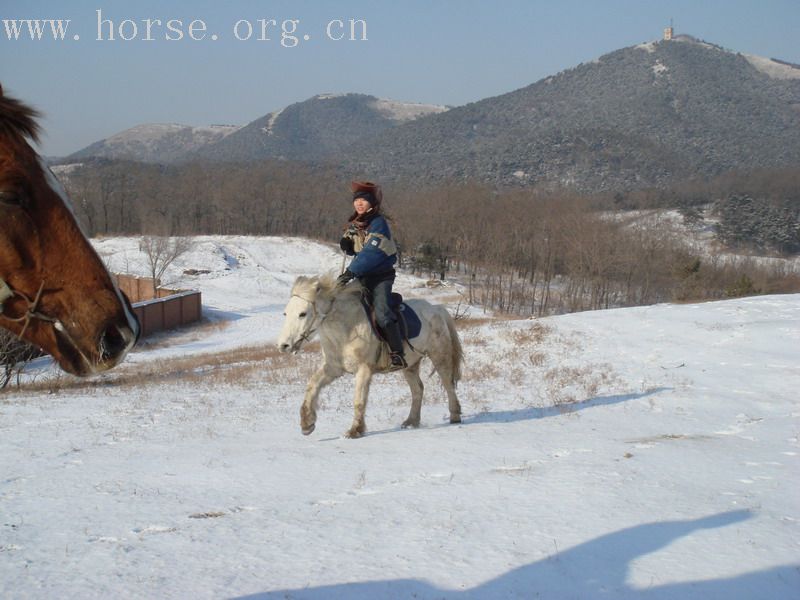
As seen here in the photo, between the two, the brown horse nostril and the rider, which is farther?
the rider

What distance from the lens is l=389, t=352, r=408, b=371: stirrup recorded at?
8.14 meters

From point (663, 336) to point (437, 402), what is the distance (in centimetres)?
1070

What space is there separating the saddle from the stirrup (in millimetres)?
242

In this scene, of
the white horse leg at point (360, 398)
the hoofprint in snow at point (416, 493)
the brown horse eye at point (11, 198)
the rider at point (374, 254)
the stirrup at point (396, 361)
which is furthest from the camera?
the stirrup at point (396, 361)

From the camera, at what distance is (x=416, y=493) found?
543cm

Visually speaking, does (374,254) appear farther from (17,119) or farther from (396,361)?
(17,119)

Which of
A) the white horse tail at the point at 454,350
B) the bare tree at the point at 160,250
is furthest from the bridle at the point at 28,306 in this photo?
the bare tree at the point at 160,250

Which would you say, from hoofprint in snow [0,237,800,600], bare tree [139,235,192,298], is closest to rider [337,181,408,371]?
hoofprint in snow [0,237,800,600]

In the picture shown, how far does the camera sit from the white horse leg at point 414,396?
8.72 meters

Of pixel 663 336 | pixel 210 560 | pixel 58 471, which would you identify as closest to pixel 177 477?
pixel 58 471

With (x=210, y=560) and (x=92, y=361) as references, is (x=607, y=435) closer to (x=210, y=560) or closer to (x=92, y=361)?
(x=210, y=560)

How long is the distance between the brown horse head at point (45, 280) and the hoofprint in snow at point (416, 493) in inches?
87.1

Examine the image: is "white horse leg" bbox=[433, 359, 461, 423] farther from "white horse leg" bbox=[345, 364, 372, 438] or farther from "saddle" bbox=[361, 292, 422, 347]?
"white horse leg" bbox=[345, 364, 372, 438]

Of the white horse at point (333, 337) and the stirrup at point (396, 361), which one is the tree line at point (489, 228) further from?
the white horse at point (333, 337)
